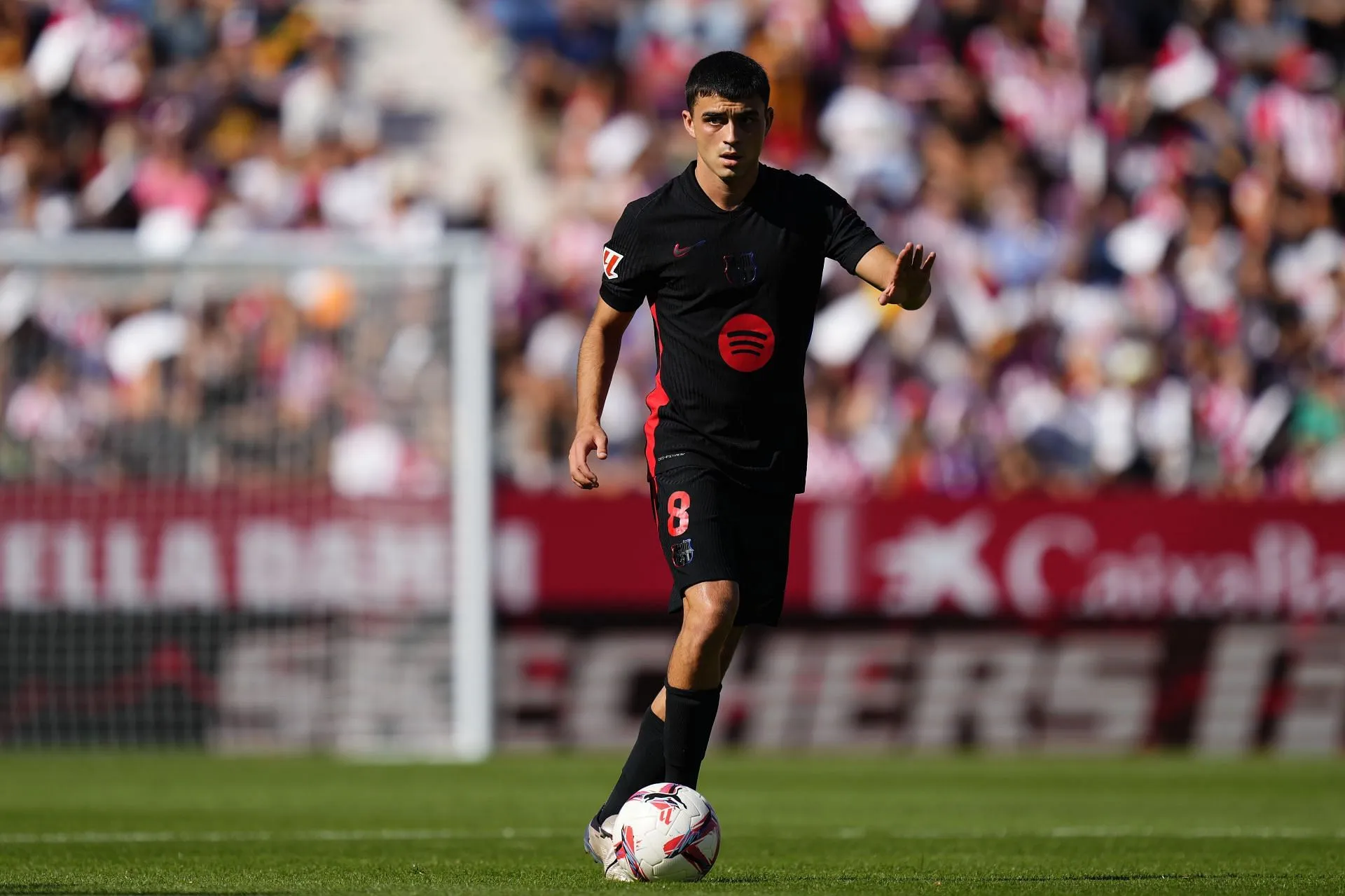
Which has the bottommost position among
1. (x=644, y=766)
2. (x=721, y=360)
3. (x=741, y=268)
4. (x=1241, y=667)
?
(x=1241, y=667)

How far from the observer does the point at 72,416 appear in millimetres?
13984

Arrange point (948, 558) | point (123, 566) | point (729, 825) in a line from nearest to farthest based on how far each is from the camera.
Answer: point (729, 825)
point (123, 566)
point (948, 558)

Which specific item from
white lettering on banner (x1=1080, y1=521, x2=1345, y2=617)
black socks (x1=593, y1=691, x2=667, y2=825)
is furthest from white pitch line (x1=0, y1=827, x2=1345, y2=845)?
white lettering on banner (x1=1080, y1=521, x2=1345, y2=617)

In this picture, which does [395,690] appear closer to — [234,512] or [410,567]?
[410,567]

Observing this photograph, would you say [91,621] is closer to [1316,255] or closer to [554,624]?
[554,624]

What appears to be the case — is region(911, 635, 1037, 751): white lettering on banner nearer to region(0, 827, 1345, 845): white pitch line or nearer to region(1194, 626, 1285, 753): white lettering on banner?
region(1194, 626, 1285, 753): white lettering on banner

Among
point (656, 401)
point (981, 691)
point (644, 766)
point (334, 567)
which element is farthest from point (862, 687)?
point (656, 401)

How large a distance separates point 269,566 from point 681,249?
787cm

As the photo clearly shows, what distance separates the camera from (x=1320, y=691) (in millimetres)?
14109

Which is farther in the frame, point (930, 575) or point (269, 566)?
point (930, 575)

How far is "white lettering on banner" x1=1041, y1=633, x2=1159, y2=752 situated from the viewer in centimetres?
1421

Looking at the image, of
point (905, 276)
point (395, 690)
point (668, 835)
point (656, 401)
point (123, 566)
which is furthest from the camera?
point (395, 690)

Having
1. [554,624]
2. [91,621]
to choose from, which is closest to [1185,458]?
[554,624]

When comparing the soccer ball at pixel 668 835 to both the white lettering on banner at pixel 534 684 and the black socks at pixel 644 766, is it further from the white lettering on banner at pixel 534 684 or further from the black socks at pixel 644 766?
the white lettering on banner at pixel 534 684
